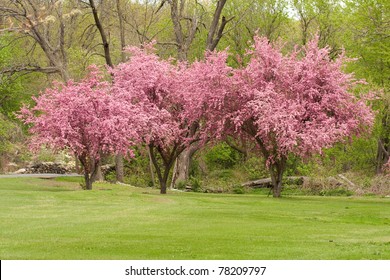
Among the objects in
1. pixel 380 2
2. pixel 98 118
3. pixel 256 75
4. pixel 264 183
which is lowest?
pixel 264 183

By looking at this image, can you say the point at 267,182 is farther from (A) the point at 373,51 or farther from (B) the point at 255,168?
(A) the point at 373,51

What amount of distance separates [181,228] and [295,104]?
14.2 m

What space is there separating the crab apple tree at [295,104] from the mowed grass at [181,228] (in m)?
3.25

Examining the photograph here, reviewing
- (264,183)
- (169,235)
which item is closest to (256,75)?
(264,183)

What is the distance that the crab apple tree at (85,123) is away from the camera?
31625 mm

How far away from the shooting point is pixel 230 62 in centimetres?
5528

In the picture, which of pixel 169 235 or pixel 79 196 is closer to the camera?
pixel 169 235

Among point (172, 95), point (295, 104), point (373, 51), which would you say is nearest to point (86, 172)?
point (172, 95)

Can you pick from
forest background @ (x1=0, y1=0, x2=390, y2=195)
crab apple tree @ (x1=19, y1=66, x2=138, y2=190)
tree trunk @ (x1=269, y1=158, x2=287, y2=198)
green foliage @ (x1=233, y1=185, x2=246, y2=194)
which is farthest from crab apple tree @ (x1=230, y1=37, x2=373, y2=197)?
green foliage @ (x1=233, y1=185, x2=246, y2=194)

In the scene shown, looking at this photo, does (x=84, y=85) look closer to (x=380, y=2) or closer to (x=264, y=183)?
(x=264, y=183)

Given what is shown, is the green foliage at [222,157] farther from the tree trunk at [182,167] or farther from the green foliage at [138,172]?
the tree trunk at [182,167]

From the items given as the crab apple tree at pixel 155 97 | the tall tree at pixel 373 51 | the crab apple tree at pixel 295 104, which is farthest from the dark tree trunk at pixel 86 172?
the tall tree at pixel 373 51

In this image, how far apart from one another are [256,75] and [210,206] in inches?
329
